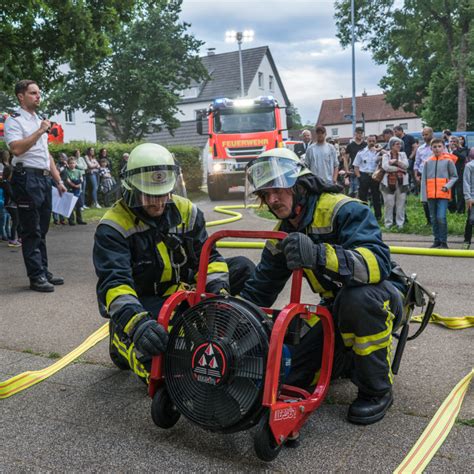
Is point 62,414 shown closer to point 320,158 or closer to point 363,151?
point 320,158

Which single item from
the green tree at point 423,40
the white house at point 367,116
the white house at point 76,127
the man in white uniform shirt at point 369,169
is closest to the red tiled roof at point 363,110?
the white house at point 367,116

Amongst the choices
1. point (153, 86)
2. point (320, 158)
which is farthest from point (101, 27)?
point (153, 86)

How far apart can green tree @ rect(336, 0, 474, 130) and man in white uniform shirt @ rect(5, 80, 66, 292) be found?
2539 cm

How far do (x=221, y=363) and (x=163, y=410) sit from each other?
47cm

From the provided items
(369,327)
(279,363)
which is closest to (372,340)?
(369,327)

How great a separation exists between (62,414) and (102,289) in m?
0.69

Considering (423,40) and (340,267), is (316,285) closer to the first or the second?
(340,267)

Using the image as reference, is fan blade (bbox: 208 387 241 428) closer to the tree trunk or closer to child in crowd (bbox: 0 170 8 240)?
child in crowd (bbox: 0 170 8 240)

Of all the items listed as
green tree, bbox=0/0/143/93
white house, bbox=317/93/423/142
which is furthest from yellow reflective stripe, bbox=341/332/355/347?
white house, bbox=317/93/423/142

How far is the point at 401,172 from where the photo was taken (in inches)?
367

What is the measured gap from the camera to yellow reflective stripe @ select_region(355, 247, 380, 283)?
2625 mm

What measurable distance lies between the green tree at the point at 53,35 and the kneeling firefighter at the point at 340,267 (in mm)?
7447

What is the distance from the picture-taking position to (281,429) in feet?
7.71

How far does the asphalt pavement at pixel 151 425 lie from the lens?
2426mm
